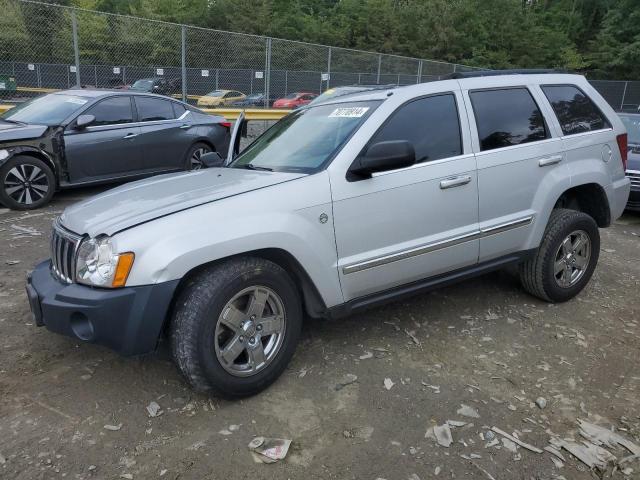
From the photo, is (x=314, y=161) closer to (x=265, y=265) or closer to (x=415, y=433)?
(x=265, y=265)

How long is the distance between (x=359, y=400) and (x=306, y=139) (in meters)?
1.75

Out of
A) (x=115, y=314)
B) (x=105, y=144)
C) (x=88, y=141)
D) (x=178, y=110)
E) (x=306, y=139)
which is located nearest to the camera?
(x=115, y=314)

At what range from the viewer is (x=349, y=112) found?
3.58m

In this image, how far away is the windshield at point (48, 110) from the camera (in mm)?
7180

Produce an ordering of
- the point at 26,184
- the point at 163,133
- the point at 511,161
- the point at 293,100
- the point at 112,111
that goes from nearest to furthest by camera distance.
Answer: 1. the point at 511,161
2. the point at 26,184
3. the point at 112,111
4. the point at 163,133
5. the point at 293,100

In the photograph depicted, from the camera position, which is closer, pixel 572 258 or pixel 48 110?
pixel 572 258

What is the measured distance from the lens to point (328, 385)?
10.4 feet

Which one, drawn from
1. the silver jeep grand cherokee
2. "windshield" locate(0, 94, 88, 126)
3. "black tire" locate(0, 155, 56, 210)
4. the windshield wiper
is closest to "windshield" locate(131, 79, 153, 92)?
"windshield" locate(0, 94, 88, 126)

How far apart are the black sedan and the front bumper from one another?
486cm

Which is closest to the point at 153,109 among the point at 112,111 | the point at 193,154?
the point at 112,111

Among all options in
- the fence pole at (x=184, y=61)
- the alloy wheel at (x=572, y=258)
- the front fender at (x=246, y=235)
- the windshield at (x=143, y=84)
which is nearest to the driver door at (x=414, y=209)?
the front fender at (x=246, y=235)

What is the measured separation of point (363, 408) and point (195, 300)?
110 centimetres

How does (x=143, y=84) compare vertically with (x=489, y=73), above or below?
below

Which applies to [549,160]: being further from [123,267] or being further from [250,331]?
[123,267]
